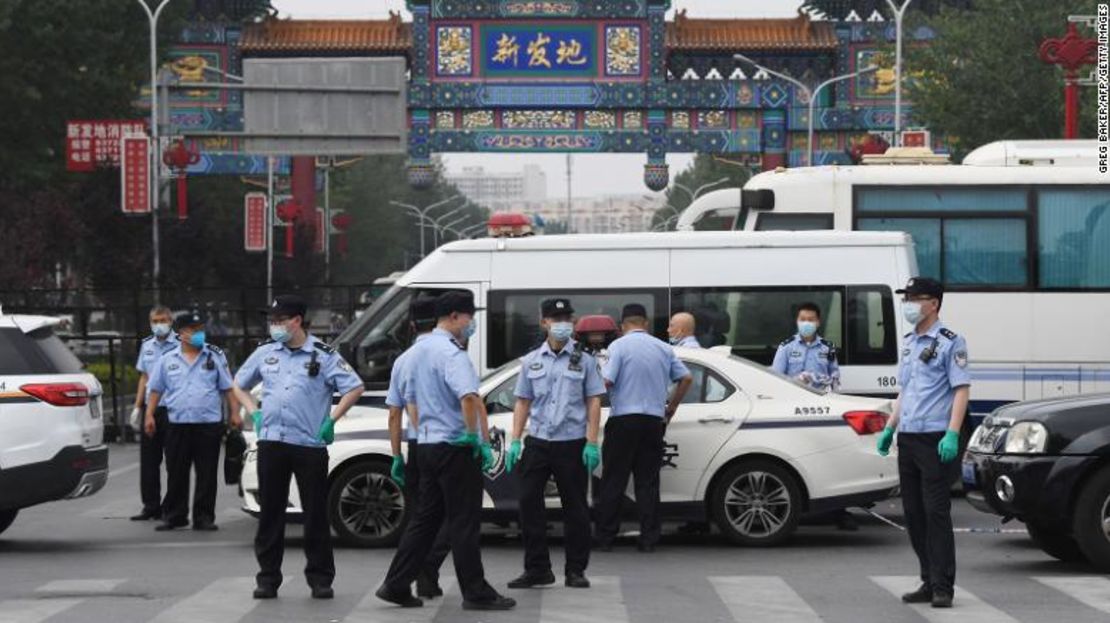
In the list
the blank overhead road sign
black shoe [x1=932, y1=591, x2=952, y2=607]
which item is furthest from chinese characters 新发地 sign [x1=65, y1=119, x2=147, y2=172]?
black shoe [x1=932, y1=591, x2=952, y2=607]

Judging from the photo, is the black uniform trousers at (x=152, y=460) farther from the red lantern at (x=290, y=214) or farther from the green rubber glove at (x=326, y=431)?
the red lantern at (x=290, y=214)

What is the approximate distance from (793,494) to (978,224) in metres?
7.40

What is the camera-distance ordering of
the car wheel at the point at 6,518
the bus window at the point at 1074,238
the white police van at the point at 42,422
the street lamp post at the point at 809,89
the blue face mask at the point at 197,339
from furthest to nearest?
the street lamp post at the point at 809,89 < the bus window at the point at 1074,238 < the blue face mask at the point at 197,339 < the car wheel at the point at 6,518 < the white police van at the point at 42,422

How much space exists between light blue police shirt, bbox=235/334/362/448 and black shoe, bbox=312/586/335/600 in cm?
77

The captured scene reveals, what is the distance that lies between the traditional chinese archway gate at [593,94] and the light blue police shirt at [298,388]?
45.5 m

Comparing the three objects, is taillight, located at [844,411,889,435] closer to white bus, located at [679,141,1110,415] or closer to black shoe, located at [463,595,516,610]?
black shoe, located at [463,595,516,610]

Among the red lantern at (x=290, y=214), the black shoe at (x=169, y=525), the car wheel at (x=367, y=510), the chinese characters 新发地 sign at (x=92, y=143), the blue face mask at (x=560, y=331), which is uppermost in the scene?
the chinese characters 新发地 sign at (x=92, y=143)

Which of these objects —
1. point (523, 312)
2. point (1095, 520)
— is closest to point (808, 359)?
point (523, 312)

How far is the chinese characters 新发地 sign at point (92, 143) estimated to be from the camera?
5100cm

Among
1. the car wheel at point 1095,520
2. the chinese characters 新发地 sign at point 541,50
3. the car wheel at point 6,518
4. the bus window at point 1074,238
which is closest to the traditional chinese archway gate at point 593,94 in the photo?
the chinese characters 新发地 sign at point 541,50

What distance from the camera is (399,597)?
→ 1201cm

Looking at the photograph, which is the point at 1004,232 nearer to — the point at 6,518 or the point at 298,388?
the point at 6,518

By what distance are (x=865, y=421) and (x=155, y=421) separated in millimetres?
5761

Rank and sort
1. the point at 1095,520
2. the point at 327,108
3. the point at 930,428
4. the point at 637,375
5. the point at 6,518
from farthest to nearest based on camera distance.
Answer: the point at 327,108 → the point at 6,518 → the point at 637,375 → the point at 1095,520 → the point at 930,428
